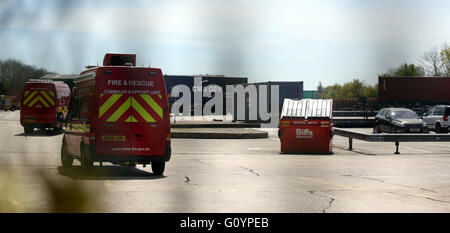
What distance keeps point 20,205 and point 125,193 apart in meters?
2.09

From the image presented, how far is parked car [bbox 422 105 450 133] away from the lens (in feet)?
121

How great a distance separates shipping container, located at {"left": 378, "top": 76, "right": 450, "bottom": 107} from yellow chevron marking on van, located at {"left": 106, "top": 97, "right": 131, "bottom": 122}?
1929 inches

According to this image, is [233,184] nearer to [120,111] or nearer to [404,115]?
[120,111]

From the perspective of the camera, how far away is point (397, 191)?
36.3 feet

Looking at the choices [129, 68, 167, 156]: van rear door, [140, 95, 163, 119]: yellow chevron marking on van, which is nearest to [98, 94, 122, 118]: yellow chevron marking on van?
[129, 68, 167, 156]: van rear door

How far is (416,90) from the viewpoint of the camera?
60344mm

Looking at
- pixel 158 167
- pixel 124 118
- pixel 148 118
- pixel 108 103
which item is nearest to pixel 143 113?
pixel 148 118

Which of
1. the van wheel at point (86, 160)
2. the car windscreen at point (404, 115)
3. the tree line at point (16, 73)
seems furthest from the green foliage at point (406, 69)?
the car windscreen at point (404, 115)

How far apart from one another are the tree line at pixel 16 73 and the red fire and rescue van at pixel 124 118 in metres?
9.20

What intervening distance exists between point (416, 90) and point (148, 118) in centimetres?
5072

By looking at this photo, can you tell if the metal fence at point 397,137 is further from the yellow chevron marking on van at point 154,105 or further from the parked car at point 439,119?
the parked car at point 439,119

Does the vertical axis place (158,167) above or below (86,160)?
below

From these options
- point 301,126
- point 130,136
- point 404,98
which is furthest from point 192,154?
point 404,98
